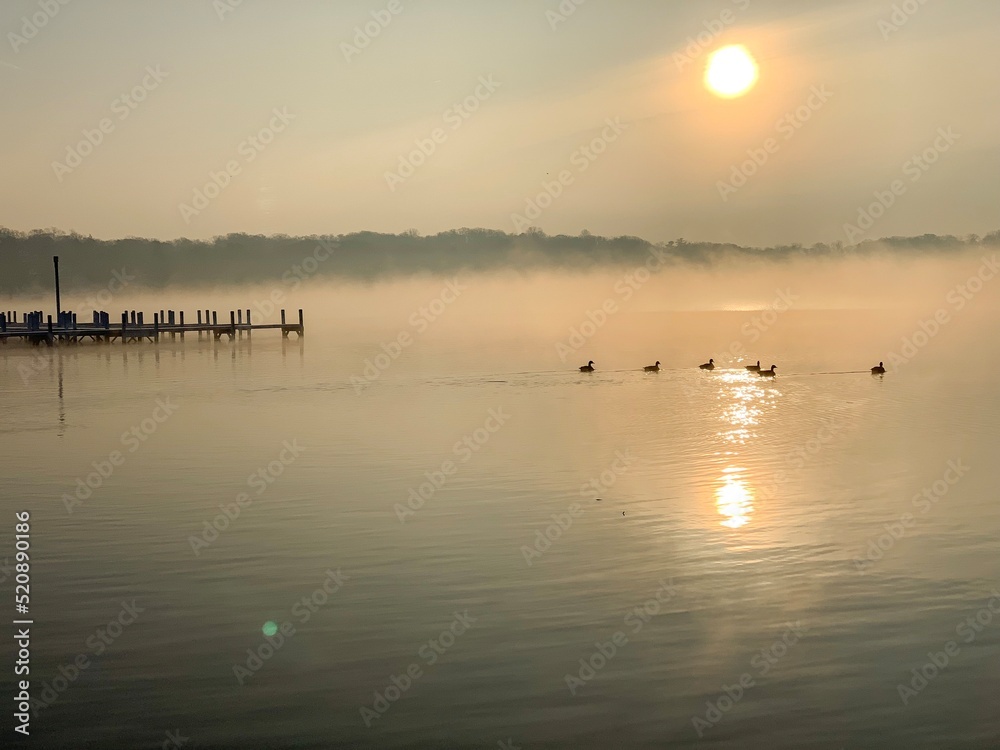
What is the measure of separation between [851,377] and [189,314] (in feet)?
531

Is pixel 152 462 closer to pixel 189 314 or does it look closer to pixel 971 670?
pixel 971 670

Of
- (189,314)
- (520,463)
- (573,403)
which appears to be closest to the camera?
(520,463)

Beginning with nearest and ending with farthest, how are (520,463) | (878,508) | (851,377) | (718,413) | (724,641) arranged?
(724,641)
(878,508)
(520,463)
(718,413)
(851,377)

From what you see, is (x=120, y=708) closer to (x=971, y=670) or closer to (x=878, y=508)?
(x=971, y=670)

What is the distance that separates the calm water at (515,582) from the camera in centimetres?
1023

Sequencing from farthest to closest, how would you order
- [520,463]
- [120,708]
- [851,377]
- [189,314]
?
[189,314] → [851,377] → [520,463] → [120,708]

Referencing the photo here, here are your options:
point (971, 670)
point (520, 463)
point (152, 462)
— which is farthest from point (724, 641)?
point (152, 462)

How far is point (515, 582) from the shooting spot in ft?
48.0

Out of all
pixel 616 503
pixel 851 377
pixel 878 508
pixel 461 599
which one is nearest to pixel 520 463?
pixel 616 503

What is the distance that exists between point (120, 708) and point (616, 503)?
11851 millimetres

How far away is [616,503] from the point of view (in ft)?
67.1

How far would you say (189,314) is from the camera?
194625 millimetres

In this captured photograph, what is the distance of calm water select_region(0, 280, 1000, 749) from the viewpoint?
10.2 metres

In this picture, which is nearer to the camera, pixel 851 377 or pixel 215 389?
pixel 215 389
